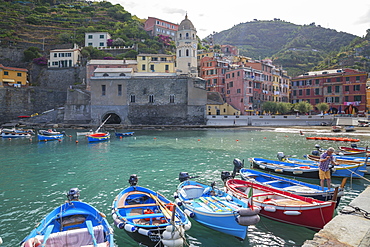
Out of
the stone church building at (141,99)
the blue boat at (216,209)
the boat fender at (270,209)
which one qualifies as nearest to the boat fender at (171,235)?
the blue boat at (216,209)

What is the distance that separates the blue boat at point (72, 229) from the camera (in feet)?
19.8

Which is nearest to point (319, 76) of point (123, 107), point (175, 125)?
point (175, 125)

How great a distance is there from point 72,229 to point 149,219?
6.66 ft

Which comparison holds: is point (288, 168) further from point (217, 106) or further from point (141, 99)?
point (217, 106)

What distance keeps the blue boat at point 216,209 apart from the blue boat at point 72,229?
2691 mm

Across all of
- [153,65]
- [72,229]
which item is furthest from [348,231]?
[153,65]

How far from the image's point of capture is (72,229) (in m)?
6.75

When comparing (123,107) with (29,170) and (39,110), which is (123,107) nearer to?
(39,110)

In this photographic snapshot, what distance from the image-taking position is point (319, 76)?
55250 millimetres

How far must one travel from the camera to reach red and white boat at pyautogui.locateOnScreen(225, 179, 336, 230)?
7.45m

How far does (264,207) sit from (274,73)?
5641 centimetres

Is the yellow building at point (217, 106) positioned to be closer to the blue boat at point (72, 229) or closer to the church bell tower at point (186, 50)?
the church bell tower at point (186, 50)

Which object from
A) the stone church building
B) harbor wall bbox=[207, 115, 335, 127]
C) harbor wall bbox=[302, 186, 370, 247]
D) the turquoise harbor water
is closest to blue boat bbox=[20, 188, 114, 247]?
the turquoise harbor water

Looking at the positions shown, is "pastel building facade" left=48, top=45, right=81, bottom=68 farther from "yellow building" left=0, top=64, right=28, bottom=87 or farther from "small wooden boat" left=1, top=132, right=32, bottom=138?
"small wooden boat" left=1, top=132, right=32, bottom=138
